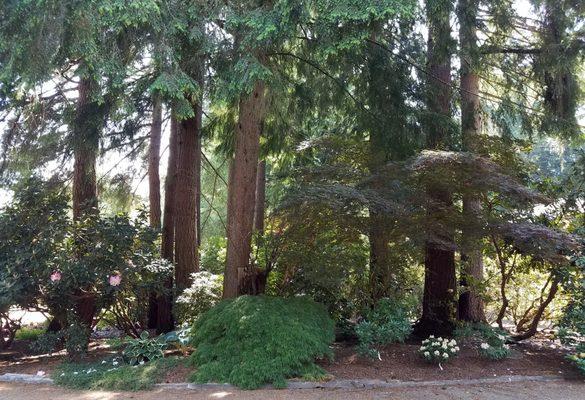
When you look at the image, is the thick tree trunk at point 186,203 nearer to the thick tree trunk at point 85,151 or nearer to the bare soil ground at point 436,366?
the thick tree trunk at point 85,151

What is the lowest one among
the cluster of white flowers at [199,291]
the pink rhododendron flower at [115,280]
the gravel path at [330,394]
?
the gravel path at [330,394]

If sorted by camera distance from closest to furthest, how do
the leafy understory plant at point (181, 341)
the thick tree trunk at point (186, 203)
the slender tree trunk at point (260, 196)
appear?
the leafy understory plant at point (181, 341) < the thick tree trunk at point (186, 203) < the slender tree trunk at point (260, 196)

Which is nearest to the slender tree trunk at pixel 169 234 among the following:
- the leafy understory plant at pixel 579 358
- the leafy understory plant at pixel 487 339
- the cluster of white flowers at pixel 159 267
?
the cluster of white flowers at pixel 159 267

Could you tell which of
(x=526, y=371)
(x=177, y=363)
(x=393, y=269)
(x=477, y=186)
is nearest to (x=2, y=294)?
(x=177, y=363)

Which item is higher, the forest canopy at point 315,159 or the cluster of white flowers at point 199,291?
the forest canopy at point 315,159

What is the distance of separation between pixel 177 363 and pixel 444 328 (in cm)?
443

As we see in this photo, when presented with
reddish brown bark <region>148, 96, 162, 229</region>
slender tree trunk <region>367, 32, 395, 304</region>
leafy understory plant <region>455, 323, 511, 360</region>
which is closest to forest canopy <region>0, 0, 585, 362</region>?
slender tree trunk <region>367, 32, 395, 304</region>

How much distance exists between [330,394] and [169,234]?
5829 mm

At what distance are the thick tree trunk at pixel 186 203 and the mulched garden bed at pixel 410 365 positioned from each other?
236 centimetres

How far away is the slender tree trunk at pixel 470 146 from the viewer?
6.91 meters

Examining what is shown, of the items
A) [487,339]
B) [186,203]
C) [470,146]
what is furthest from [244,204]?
[487,339]

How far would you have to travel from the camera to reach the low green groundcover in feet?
18.5

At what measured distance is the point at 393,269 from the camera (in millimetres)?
7500

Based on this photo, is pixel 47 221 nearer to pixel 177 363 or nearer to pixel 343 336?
pixel 177 363
